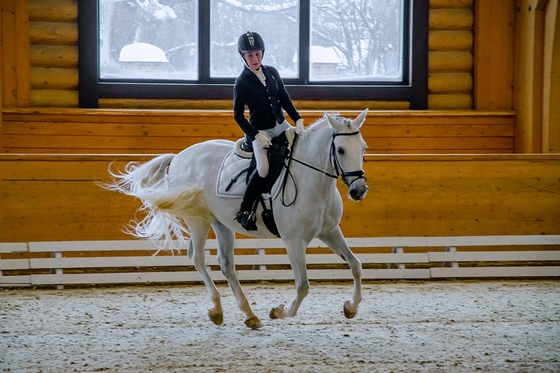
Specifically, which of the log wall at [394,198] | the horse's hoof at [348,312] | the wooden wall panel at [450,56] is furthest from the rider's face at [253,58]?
the wooden wall panel at [450,56]

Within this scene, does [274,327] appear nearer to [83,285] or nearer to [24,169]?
[83,285]

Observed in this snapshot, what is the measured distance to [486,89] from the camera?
32.3 feet

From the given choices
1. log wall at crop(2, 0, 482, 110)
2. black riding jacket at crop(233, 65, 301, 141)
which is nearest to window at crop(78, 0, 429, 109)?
log wall at crop(2, 0, 482, 110)

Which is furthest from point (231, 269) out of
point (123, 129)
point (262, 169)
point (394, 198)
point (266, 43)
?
point (266, 43)

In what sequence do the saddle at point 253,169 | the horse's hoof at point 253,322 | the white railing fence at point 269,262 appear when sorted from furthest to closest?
the white railing fence at point 269,262
the horse's hoof at point 253,322
the saddle at point 253,169

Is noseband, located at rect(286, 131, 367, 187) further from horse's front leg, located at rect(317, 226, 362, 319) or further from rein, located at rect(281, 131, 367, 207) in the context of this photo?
horse's front leg, located at rect(317, 226, 362, 319)

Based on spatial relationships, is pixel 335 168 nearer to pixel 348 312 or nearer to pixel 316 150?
pixel 316 150

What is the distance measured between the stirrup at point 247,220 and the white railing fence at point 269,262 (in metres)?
2.01

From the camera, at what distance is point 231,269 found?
5.88 m

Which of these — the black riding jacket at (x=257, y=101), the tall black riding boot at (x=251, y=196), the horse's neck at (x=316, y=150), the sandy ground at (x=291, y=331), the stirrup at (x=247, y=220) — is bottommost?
the sandy ground at (x=291, y=331)

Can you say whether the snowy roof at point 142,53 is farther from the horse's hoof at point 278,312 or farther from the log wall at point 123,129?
the horse's hoof at point 278,312

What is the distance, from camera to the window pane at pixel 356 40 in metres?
9.76

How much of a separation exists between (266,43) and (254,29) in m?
0.23

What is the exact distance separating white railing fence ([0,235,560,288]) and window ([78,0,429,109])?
2.61 m
